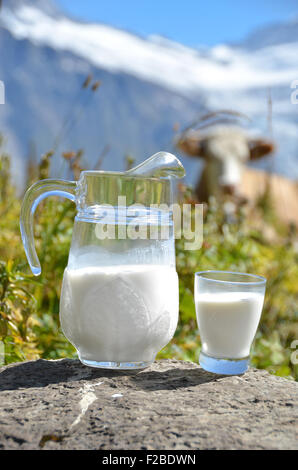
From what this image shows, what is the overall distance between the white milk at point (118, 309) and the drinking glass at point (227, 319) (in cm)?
9

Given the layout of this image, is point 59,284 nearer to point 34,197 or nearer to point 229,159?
point 34,197

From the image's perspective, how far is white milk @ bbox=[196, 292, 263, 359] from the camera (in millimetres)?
1338

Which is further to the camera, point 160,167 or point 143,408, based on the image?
point 160,167

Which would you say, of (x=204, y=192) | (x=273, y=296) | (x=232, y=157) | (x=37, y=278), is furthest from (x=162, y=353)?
(x=232, y=157)

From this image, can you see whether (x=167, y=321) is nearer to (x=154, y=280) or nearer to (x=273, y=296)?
(x=154, y=280)

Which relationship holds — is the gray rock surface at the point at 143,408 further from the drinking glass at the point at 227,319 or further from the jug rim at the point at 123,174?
the jug rim at the point at 123,174

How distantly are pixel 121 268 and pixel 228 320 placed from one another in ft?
0.95

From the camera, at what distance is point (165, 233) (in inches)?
53.1

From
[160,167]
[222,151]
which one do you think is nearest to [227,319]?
[160,167]

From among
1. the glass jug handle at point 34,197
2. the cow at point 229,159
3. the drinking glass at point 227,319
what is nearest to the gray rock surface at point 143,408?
the drinking glass at point 227,319

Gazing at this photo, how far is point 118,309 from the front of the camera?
49.9 inches

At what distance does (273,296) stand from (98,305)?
1.74 m

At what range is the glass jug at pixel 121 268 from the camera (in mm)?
1273

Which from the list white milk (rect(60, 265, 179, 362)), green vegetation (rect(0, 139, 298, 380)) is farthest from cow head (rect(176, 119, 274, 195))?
white milk (rect(60, 265, 179, 362))
